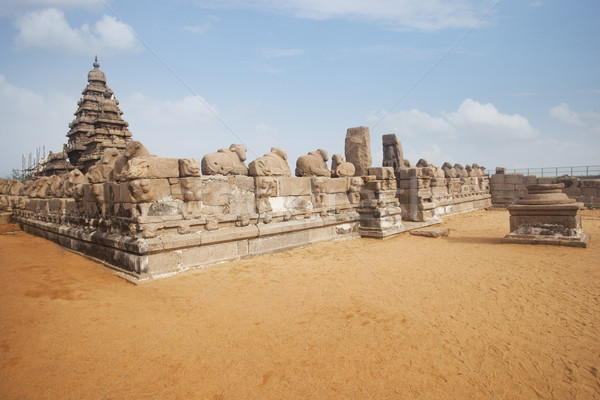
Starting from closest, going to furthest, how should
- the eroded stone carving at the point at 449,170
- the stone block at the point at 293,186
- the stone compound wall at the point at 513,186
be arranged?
the stone block at the point at 293,186
the eroded stone carving at the point at 449,170
the stone compound wall at the point at 513,186

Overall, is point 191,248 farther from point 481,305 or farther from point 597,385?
point 597,385

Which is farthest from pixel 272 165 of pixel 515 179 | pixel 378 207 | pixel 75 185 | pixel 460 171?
pixel 515 179

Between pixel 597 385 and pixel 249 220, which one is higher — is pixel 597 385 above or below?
below

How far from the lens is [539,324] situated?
328 cm

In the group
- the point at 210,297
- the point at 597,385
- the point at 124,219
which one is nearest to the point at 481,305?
the point at 597,385

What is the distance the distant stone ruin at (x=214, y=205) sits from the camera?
5.27 meters

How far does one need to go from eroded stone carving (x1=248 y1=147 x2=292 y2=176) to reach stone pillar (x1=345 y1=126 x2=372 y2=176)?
295cm

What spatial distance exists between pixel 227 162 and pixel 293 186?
180 cm

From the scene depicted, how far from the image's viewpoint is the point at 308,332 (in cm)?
322

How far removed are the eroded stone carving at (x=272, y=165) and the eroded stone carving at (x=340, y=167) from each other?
1861 millimetres

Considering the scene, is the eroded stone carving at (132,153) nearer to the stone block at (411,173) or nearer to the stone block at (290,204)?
the stone block at (290,204)

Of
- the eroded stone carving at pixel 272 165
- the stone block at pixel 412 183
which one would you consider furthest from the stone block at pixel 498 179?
the eroded stone carving at pixel 272 165

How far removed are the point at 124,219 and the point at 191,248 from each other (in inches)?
47.5

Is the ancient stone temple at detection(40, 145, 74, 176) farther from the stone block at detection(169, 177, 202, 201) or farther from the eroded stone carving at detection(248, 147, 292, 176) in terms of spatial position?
the stone block at detection(169, 177, 202, 201)
